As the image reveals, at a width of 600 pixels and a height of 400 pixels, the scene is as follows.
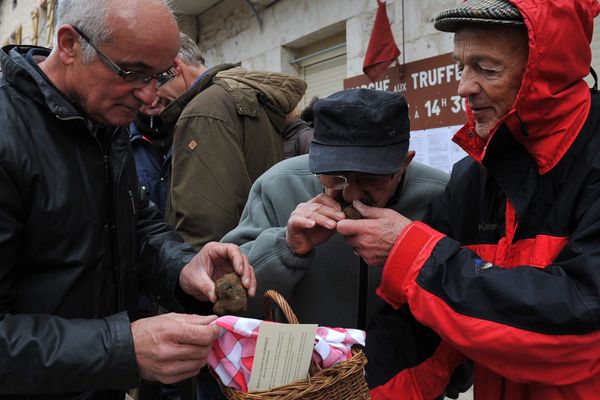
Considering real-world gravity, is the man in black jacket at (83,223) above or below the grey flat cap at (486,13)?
below

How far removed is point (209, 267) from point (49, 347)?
62 cm

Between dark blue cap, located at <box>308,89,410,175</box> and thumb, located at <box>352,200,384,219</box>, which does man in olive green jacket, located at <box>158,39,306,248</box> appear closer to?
dark blue cap, located at <box>308,89,410,175</box>

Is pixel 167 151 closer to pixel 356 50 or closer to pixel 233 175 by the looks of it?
pixel 233 175

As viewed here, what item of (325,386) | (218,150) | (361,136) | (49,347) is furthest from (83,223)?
(218,150)

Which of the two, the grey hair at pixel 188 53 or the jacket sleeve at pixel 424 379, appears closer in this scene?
the jacket sleeve at pixel 424 379

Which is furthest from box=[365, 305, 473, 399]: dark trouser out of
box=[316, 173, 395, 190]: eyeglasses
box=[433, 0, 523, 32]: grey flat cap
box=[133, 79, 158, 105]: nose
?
box=[133, 79, 158, 105]: nose

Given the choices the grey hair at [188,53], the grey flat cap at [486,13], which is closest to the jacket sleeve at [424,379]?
the grey flat cap at [486,13]

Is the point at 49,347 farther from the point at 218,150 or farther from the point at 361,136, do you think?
the point at 218,150

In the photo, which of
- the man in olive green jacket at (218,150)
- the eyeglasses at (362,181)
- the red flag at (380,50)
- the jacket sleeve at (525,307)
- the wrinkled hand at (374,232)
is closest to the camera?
the jacket sleeve at (525,307)

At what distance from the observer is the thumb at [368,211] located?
1652mm

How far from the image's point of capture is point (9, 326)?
1.26m

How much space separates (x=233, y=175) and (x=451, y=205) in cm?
134

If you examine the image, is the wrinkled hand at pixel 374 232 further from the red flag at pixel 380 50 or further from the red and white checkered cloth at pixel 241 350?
the red flag at pixel 380 50

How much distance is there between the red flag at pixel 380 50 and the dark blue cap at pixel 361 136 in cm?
298
